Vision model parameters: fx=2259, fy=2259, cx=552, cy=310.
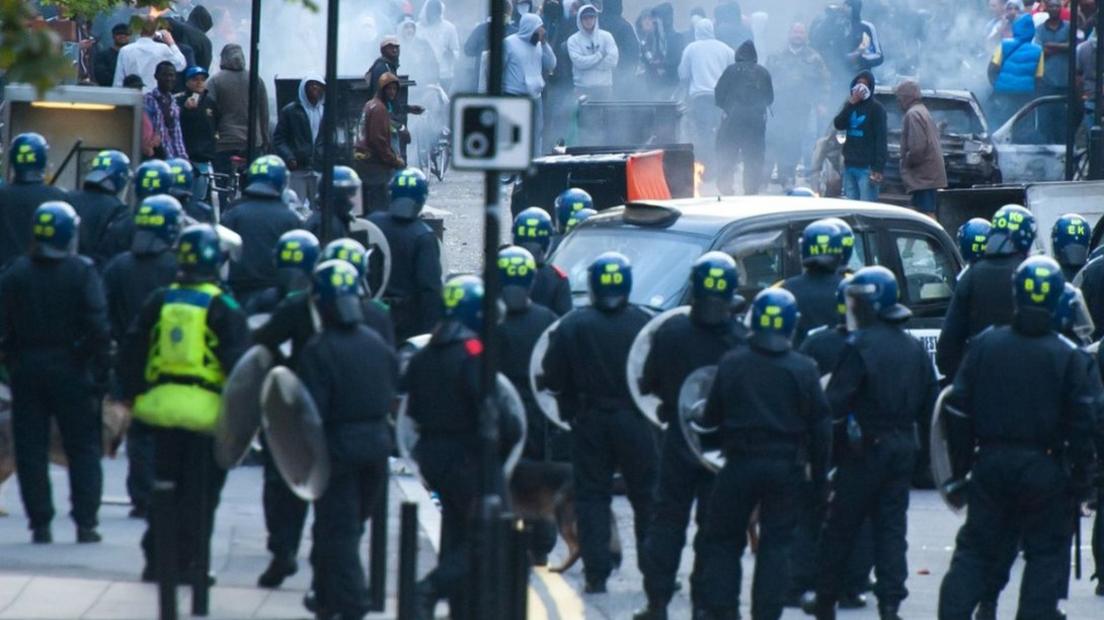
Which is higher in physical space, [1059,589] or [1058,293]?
[1058,293]

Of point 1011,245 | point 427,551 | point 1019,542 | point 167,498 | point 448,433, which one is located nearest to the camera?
point 167,498

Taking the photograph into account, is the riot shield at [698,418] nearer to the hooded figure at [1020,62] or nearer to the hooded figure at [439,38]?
the hooded figure at [1020,62]

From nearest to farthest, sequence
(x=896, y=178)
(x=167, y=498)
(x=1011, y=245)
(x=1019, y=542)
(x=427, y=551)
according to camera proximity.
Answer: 1. (x=167, y=498)
2. (x=1019, y=542)
3. (x=427, y=551)
4. (x=1011, y=245)
5. (x=896, y=178)

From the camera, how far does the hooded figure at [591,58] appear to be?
29047 mm

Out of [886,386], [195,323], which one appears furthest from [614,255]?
[195,323]

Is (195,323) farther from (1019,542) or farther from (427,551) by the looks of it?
(1019,542)

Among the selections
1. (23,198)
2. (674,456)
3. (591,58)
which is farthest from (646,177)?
(674,456)

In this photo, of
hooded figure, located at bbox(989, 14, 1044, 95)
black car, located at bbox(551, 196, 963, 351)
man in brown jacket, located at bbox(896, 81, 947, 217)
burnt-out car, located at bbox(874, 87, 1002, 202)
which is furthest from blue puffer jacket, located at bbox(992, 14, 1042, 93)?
black car, located at bbox(551, 196, 963, 351)

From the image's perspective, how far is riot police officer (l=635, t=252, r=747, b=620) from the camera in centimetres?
1099

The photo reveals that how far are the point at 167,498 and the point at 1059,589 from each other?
4240 millimetres

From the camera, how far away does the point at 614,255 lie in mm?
11766

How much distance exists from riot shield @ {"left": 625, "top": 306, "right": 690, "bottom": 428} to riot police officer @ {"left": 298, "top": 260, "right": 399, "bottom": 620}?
5.52 feet

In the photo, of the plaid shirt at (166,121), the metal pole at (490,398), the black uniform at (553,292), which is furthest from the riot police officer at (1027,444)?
the plaid shirt at (166,121)

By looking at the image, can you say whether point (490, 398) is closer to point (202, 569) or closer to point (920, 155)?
point (202, 569)
